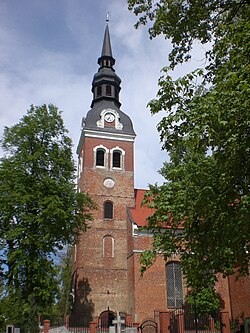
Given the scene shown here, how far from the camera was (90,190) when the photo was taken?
26.6 m

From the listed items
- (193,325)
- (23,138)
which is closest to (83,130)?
(23,138)

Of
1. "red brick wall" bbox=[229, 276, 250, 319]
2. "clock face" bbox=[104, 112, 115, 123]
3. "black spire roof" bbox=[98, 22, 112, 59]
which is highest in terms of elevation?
"black spire roof" bbox=[98, 22, 112, 59]

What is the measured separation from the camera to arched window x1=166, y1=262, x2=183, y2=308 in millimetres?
23375

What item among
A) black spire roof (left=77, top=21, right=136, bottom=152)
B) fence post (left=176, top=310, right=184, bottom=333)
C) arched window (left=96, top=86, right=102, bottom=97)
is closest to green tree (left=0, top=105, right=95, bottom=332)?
fence post (left=176, top=310, right=184, bottom=333)

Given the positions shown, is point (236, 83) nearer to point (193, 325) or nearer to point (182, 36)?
point (182, 36)

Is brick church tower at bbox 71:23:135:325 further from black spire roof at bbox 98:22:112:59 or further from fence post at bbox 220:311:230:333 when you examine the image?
fence post at bbox 220:311:230:333

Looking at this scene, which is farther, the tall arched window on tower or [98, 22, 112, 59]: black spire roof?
[98, 22, 112, 59]: black spire roof

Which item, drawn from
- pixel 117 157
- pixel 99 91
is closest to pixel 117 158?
pixel 117 157

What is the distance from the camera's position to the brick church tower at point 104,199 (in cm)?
2364

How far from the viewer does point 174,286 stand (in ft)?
78.6

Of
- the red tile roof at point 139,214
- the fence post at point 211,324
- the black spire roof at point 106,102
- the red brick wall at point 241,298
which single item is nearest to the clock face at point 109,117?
the black spire roof at point 106,102

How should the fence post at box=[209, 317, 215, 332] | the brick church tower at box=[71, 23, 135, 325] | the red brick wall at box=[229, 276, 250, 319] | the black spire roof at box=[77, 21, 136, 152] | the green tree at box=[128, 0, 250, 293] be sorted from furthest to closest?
the black spire roof at box=[77, 21, 136, 152], the brick church tower at box=[71, 23, 135, 325], the red brick wall at box=[229, 276, 250, 319], the fence post at box=[209, 317, 215, 332], the green tree at box=[128, 0, 250, 293]

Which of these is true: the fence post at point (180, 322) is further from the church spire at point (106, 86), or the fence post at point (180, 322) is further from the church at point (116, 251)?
the church spire at point (106, 86)

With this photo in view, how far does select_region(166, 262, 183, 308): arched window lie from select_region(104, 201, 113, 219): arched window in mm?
5317
